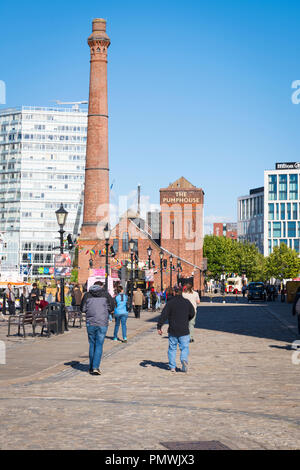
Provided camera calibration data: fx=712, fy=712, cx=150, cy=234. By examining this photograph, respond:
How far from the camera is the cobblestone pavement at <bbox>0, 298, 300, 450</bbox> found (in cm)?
779

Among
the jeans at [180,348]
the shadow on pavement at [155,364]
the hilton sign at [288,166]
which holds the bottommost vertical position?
the shadow on pavement at [155,364]

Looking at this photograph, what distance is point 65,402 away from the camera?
10.4m

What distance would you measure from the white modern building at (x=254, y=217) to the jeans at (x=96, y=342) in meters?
172

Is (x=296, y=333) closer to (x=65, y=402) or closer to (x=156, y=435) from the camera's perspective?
(x=65, y=402)

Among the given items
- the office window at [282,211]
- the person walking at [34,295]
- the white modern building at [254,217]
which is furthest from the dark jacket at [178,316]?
the white modern building at [254,217]

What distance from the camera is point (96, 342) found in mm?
14023

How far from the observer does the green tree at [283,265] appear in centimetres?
12438

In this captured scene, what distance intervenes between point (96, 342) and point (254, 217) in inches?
7056

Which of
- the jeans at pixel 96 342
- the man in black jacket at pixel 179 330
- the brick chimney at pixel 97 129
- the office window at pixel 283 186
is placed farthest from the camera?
the office window at pixel 283 186

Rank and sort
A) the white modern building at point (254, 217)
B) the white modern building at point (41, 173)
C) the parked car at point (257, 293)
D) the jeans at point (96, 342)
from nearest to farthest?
the jeans at point (96, 342) < the parked car at point (257, 293) < the white modern building at point (41, 173) < the white modern building at point (254, 217)

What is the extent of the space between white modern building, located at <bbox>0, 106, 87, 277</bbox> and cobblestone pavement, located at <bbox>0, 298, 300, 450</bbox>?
12249 cm

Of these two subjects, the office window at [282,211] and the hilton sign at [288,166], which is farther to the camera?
the hilton sign at [288,166]

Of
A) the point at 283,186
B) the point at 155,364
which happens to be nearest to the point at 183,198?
the point at 283,186

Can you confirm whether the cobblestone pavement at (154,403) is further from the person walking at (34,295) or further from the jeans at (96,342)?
the person walking at (34,295)
